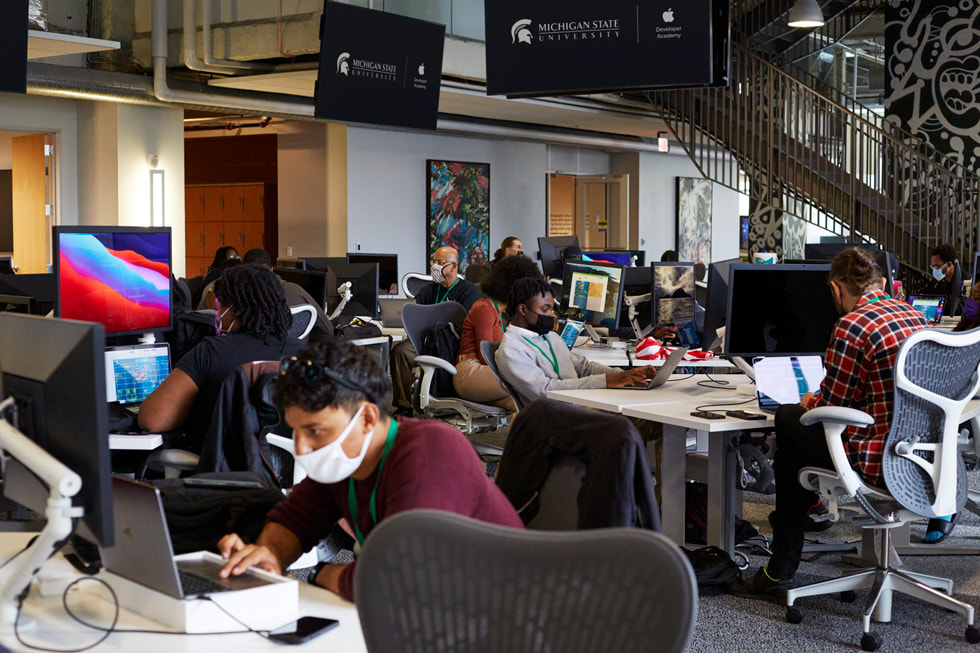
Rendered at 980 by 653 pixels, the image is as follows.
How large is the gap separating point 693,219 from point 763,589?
52.4ft

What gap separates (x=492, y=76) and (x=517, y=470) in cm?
505

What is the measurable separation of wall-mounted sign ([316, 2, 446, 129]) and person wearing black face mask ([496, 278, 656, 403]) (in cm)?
323

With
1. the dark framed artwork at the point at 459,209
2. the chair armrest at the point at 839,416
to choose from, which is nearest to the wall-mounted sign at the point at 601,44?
the chair armrest at the point at 839,416

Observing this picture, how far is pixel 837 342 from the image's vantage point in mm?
3826

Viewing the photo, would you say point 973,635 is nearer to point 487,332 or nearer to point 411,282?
point 487,332

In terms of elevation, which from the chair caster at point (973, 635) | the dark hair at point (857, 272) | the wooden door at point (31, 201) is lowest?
the chair caster at point (973, 635)

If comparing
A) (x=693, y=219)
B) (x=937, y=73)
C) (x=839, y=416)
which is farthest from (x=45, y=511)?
(x=693, y=219)

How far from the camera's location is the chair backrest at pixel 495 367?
472 centimetres

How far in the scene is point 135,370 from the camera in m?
4.17

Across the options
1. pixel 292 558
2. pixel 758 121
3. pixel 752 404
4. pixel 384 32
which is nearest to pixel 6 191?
pixel 384 32

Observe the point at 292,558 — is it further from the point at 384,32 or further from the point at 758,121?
the point at 758,121

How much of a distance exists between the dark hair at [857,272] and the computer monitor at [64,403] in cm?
302

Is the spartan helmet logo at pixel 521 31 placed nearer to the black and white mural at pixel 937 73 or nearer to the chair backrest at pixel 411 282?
the chair backrest at pixel 411 282

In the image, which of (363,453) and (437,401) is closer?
(363,453)
